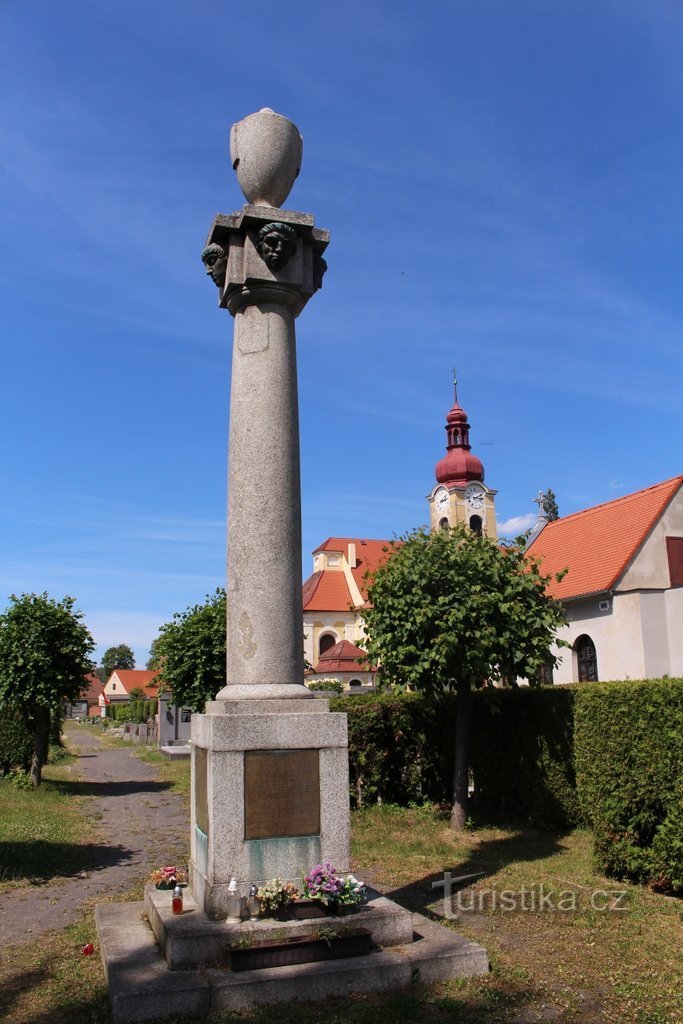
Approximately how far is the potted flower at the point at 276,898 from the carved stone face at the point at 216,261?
194 inches

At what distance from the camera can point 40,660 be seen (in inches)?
669

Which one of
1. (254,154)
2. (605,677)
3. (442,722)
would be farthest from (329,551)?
(254,154)

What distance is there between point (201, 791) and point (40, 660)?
1212 centimetres

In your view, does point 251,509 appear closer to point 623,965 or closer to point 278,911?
point 278,911

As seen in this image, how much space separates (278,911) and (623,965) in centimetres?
258

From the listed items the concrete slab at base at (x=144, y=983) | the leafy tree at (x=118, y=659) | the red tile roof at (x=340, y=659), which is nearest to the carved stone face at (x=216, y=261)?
the concrete slab at base at (x=144, y=983)

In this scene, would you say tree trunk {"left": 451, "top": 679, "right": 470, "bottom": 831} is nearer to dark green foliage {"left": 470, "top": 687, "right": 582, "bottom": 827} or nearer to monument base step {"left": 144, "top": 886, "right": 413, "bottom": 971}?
dark green foliage {"left": 470, "top": 687, "right": 582, "bottom": 827}

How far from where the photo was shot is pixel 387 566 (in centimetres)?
1267

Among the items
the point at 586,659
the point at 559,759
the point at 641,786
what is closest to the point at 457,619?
the point at 559,759

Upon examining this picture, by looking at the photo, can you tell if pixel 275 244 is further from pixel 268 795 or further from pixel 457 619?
pixel 457 619

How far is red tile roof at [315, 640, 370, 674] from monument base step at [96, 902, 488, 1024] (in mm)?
39509

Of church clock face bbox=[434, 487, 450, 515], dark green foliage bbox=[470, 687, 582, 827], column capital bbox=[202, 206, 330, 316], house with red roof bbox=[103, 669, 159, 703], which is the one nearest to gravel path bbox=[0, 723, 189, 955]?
dark green foliage bbox=[470, 687, 582, 827]

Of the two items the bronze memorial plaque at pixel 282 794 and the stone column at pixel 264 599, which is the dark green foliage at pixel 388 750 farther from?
the bronze memorial plaque at pixel 282 794

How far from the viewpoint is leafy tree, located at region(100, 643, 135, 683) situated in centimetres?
12681
